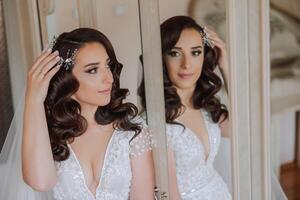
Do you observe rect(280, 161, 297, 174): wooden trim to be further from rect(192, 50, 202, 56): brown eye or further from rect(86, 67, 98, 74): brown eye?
rect(86, 67, 98, 74): brown eye

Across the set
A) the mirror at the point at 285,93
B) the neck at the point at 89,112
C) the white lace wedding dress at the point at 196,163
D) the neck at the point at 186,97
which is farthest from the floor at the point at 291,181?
the neck at the point at 89,112

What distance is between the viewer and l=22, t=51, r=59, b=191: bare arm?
2.45 feet

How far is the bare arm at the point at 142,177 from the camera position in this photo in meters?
0.83

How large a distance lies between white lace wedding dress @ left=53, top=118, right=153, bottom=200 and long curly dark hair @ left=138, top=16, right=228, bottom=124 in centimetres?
8

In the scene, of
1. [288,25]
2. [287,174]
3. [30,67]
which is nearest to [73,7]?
[30,67]

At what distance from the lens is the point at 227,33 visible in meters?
0.78

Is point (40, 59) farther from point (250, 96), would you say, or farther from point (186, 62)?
point (250, 96)

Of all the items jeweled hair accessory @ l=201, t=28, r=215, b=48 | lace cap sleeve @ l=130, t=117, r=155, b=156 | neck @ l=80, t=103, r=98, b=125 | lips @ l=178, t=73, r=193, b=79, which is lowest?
lace cap sleeve @ l=130, t=117, r=155, b=156

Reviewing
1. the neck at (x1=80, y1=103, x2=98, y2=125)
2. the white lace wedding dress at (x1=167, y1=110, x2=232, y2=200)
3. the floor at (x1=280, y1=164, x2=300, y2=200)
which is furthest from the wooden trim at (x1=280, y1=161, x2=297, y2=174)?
the neck at (x1=80, y1=103, x2=98, y2=125)

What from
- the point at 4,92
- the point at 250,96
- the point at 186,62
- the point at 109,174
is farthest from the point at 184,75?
the point at 4,92

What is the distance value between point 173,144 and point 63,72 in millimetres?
263

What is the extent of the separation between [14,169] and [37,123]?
0.41 feet

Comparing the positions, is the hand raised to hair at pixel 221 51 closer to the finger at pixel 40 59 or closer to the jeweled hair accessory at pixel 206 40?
the jeweled hair accessory at pixel 206 40

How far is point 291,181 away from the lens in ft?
2.65
